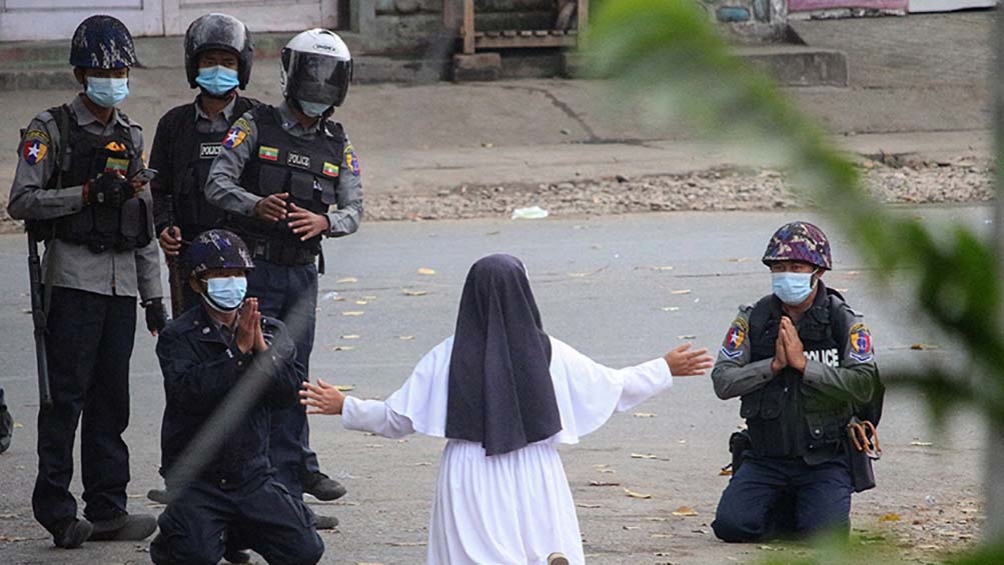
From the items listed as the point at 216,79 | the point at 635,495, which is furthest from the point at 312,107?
the point at 635,495

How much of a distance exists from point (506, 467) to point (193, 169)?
6.57 feet

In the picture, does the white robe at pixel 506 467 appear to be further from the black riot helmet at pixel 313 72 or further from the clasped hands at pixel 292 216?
the black riot helmet at pixel 313 72

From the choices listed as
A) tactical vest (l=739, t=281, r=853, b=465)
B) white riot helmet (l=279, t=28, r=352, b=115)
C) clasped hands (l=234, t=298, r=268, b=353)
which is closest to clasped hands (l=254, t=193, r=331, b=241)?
white riot helmet (l=279, t=28, r=352, b=115)

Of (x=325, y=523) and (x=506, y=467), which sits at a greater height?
(x=506, y=467)

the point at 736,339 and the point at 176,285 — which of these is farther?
the point at 176,285

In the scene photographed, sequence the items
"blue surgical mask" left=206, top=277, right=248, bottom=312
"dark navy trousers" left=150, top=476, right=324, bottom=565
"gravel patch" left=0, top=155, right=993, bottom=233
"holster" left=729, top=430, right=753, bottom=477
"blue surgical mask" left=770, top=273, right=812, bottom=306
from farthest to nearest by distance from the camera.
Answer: "gravel patch" left=0, top=155, right=993, bottom=233 < "holster" left=729, top=430, right=753, bottom=477 < "blue surgical mask" left=770, top=273, right=812, bottom=306 < "blue surgical mask" left=206, top=277, right=248, bottom=312 < "dark navy trousers" left=150, top=476, right=324, bottom=565

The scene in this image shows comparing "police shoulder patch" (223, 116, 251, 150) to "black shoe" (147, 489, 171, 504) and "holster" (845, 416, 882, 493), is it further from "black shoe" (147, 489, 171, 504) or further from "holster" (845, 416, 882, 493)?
"holster" (845, 416, 882, 493)

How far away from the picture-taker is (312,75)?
5.86 meters

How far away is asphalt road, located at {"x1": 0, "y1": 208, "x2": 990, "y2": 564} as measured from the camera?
572 centimetres

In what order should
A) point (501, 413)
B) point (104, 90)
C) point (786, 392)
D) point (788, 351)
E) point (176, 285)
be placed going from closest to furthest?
point (501, 413), point (104, 90), point (788, 351), point (786, 392), point (176, 285)

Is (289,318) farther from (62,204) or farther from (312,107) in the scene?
(62,204)

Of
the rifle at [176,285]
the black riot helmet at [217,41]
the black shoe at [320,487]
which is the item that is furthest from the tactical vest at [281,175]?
the black shoe at [320,487]

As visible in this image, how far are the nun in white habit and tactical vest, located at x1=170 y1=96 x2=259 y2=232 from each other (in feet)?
4.69

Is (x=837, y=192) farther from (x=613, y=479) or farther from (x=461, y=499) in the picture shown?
(x=613, y=479)
